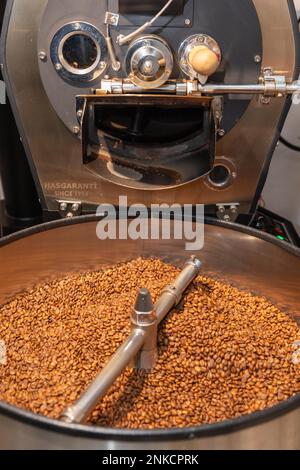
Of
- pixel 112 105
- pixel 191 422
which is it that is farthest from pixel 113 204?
pixel 191 422

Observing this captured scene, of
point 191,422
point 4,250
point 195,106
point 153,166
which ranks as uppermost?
point 195,106

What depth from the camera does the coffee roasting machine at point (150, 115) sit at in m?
0.74

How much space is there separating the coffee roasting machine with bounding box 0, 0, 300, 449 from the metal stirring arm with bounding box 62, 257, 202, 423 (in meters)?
0.17

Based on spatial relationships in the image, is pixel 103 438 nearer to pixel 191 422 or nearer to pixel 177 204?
pixel 191 422

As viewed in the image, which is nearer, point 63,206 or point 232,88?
point 232,88

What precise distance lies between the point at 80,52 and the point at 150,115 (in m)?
0.16

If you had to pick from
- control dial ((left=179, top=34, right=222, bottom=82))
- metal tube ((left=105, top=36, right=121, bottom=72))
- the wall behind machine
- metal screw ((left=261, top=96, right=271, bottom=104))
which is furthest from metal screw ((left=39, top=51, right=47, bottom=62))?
the wall behind machine

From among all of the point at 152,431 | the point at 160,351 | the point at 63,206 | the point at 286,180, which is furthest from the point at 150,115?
the point at 286,180

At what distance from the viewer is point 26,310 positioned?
33.5 inches

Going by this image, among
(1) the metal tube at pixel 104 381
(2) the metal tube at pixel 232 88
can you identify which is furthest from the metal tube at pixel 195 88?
(1) the metal tube at pixel 104 381

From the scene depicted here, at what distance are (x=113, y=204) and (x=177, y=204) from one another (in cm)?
13

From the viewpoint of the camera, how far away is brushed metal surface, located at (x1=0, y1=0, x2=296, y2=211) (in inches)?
29.4

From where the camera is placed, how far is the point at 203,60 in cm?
70

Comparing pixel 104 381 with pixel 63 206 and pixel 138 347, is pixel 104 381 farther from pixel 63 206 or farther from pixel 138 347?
pixel 63 206
